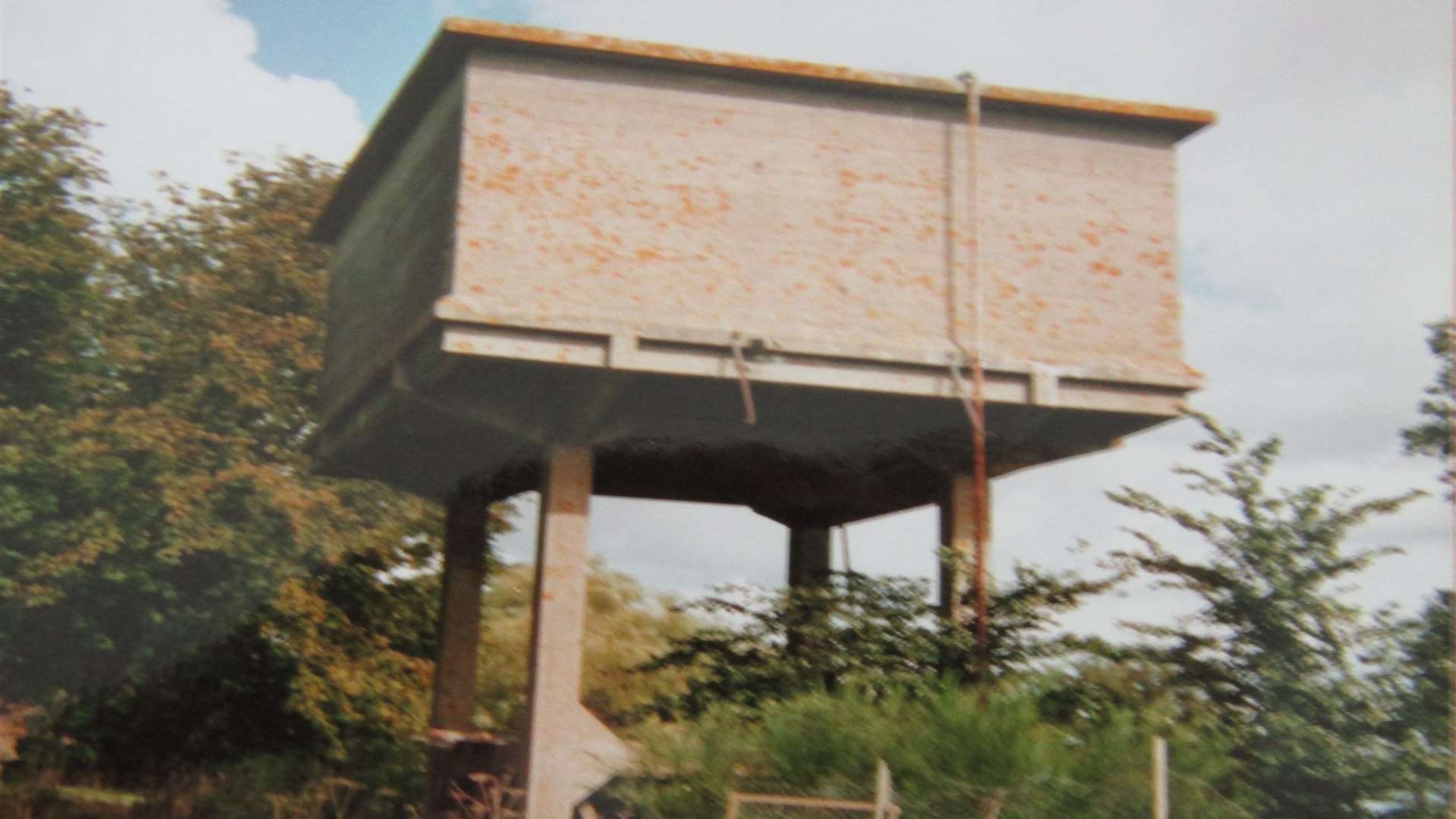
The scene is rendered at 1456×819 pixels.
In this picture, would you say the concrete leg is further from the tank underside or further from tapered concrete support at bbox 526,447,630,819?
tapered concrete support at bbox 526,447,630,819

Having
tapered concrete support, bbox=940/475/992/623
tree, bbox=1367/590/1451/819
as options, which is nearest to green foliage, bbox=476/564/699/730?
tapered concrete support, bbox=940/475/992/623

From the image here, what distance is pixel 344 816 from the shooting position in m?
24.6

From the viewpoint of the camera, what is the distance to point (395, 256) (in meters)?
16.6

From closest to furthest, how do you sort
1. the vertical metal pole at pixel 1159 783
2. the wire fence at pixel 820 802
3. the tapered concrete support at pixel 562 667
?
the vertical metal pole at pixel 1159 783, the wire fence at pixel 820 802, the tapered concrete support at pixel 562 667

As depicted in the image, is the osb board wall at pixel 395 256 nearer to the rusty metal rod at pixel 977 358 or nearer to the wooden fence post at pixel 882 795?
the rusty metal rod at pixel 977 358

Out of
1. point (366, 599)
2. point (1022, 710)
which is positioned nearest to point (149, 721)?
point (366, 599)

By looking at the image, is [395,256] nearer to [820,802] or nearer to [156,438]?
[820,802]

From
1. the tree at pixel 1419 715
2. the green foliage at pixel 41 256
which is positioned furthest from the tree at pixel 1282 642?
the green foliage at pixel 41 256

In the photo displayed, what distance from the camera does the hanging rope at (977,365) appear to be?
14.8 metres

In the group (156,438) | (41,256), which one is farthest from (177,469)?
(41,256)

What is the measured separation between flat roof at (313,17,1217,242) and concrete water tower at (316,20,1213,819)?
0.02m

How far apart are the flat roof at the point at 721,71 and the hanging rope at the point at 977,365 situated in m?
0.28

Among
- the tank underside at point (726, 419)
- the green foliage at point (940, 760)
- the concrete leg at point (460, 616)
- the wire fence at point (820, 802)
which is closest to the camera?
the wire fence at point (820, 802)

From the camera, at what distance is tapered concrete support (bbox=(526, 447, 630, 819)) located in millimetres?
14688
